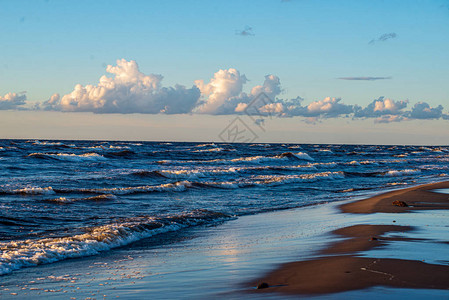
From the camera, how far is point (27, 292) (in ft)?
20.7

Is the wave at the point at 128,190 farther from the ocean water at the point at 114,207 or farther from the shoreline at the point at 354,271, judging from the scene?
the shoreline at the point at 354,271

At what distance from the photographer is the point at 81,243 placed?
9.65 m

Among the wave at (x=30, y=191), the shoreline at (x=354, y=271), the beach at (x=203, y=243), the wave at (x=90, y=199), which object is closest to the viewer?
the shoreline at (x=354, y=271)

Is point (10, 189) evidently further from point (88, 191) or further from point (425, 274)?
point (425, 274)

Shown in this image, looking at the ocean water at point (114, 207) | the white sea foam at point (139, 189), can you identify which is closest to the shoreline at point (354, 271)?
the ocean water at point (114, 207)

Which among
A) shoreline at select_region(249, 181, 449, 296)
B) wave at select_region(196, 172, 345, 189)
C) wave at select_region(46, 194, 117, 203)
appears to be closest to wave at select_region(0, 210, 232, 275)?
shoreline at select_region(249, 181, 449, 296)

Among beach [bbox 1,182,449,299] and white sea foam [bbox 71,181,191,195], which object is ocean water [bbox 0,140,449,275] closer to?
white sea foam [bbox 71,181,191,195]

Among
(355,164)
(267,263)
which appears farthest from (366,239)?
(355,164)

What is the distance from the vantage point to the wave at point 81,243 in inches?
328

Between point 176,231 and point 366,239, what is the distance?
5.00 m

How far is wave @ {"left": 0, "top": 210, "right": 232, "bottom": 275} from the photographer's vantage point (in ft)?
27.3

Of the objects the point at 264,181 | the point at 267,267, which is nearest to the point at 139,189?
the point at 264,181

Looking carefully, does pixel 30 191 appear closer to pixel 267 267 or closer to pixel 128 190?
pixel 128 190

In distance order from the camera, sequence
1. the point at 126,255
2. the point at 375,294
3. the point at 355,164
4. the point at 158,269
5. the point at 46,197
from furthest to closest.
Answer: the point at 355,164, the point at 46,197, the point at 126,255, the point at 158,269, the point at 375,294
